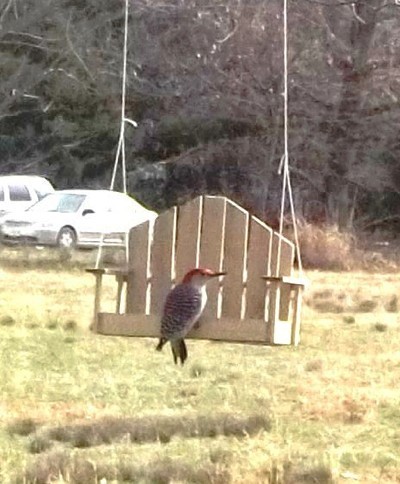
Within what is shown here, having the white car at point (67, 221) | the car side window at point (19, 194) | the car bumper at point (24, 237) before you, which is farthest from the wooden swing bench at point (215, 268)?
the car side window at point (19, 194)

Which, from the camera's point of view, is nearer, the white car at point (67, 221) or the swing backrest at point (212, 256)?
the swing backrest at point (212, 256)

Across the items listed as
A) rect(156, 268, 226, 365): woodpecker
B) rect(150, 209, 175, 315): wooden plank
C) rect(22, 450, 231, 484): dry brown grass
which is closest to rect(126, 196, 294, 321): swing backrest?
rect(150, 209, 175, 315): wooden plank

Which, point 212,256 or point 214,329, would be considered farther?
point 212,256

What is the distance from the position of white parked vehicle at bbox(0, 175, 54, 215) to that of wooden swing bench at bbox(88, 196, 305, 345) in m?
20.9

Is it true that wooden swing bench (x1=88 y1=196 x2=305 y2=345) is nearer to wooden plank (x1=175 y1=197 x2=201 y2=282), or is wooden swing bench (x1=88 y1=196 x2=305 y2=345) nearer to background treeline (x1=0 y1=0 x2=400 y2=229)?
wooden plank (x1=175 y1=197 x2=201 y2=282)

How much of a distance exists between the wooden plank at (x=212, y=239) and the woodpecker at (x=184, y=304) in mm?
684

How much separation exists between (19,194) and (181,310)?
22723 mm

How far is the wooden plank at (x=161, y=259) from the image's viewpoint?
9.50 m

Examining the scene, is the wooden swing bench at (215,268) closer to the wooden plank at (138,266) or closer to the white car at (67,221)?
the wooden plank at (138,266)

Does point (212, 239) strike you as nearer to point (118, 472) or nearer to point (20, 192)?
point (118, 472)

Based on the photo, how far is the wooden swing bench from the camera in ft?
30.2

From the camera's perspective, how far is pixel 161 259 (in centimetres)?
952

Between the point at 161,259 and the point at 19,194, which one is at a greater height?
the point at 19,194

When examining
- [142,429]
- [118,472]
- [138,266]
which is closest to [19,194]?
[138,266]
